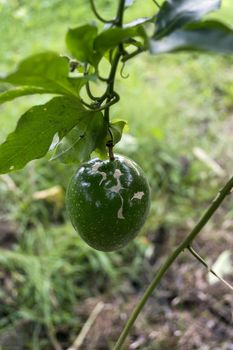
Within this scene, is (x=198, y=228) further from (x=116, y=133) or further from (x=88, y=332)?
(x=88, y=332)

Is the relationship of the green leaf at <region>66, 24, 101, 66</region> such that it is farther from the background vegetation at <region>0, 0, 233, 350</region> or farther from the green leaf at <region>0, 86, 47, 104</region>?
the background vegetation at <region>0, 0, 233, 350</region>

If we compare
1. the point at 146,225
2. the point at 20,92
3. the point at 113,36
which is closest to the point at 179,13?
the point at 113,36

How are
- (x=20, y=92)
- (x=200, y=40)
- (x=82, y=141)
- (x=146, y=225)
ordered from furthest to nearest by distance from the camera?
(x=146, y=225), (x=82, y=141), (x=20, y=92), (x=200, y=40)

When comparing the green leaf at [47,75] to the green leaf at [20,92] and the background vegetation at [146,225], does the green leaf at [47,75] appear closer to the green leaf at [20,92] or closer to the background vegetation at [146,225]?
the green leaf at [20,92]

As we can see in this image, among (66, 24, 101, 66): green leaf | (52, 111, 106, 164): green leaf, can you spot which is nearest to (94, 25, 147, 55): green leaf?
(66, 24, 101, 66): green leaf

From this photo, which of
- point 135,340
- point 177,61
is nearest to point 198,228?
point 135,340

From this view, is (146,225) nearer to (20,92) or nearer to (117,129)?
(117,129)
